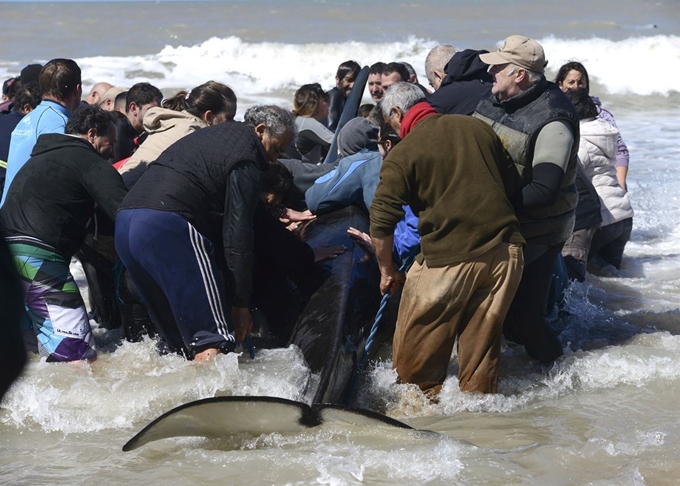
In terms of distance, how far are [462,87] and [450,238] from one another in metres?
1.80

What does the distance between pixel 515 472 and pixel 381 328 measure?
1682 millimetres

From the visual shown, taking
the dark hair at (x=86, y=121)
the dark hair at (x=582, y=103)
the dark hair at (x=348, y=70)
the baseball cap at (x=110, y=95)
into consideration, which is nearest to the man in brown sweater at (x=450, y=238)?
the dark hair at (x=86, y=121)

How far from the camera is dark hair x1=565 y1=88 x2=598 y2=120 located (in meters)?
7.10

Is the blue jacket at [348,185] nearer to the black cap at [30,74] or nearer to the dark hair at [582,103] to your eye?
the dark hair at [582,103]

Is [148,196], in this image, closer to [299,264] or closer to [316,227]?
[299,264]

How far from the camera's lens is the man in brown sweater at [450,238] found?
4.41 meters

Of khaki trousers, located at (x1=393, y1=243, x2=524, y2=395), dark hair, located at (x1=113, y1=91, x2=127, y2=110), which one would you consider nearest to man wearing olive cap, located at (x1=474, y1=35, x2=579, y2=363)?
khaki trousers, located at (x1=393, y1=243, x2=524, y2=395)

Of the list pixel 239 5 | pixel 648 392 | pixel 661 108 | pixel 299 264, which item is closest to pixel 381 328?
pixel 299 264

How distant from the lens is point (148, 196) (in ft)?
15.6

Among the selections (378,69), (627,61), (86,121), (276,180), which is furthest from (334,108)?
(627,61)

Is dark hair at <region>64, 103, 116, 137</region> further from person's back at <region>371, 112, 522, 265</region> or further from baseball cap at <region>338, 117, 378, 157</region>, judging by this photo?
person's back at <region>371, 112, 522, 265</region>

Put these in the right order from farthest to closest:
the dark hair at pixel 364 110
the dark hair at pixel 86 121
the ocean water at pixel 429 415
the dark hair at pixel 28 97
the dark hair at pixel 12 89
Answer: the dark hair at pixel 364 110 < the dark hair at pixel 12 89 < the dark hair at pixel 28 97 < the dark hair at pixel 86 121 < the ocean water at pixel 429 415

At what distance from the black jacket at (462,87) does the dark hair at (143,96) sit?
7.51ft

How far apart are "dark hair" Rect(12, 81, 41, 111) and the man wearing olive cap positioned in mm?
3580
